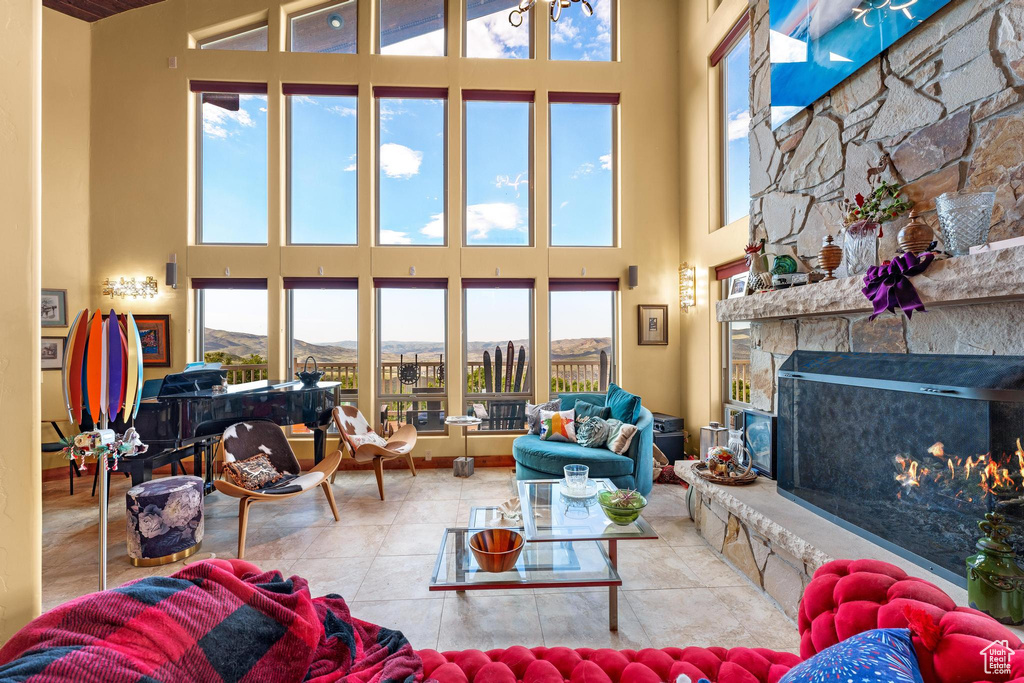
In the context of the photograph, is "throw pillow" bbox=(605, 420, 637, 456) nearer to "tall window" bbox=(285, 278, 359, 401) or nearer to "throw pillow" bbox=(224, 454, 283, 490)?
"throw pillow" bbox=(224, 454, 283, 490)

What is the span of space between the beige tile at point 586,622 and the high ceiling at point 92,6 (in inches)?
279

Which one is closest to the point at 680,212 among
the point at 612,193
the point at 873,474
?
the point at 612,193

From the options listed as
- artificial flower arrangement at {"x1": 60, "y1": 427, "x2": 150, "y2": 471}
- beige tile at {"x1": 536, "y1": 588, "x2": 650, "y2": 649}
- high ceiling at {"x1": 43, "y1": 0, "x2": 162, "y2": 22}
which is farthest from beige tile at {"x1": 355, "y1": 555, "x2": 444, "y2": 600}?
high ceiling at {"x1": 43, "y1": 0, "x2": 162, "y2": 22}

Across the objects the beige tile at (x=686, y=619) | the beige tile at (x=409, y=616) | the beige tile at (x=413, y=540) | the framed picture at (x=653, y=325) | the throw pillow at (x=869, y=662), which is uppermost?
the framed picture at (x=653, y=325)

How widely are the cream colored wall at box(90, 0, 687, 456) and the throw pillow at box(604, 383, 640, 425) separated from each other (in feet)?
3.20

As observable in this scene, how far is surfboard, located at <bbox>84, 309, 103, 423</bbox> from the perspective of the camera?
5.35 feet

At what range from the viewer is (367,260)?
5.01 metres

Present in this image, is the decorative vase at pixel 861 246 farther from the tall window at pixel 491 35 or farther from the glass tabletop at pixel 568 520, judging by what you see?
the tall window at pixel 491 35

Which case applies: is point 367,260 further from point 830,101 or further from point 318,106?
point 830,101

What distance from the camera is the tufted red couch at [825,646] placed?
0.80 m

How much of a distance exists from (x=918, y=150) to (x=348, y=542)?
154 inches

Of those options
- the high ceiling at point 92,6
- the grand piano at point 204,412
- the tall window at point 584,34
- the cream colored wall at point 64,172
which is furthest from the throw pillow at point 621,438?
the high ceiling at point 92,6

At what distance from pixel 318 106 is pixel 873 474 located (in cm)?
608

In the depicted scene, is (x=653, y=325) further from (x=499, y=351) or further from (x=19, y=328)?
(x=19, y=328)
